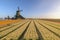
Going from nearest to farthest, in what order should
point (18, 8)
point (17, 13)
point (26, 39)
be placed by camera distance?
1. point (26, 39)
2. point (17, 13)
3. point (18, 8)

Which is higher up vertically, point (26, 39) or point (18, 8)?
point (18, 8)

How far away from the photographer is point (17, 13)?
7738cm

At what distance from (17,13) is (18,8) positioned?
7739 millimetres

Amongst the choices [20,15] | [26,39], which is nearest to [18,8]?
[20,15]

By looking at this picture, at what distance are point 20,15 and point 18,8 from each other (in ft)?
Answer: 24.8

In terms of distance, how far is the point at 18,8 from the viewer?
84.1 meters

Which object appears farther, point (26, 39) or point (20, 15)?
point (20, 15)

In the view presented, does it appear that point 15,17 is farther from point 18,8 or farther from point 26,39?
point 26,39

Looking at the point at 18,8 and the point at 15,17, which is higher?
the point at 18,8

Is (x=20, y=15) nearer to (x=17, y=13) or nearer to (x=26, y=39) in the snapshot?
(x=17, y=13)

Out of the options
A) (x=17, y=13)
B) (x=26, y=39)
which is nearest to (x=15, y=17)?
(x=17, y=13)

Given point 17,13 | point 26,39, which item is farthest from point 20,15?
point 26,39

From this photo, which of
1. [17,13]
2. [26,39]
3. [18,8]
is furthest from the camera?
[18,8]

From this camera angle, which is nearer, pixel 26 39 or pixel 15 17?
pixel 26 39
